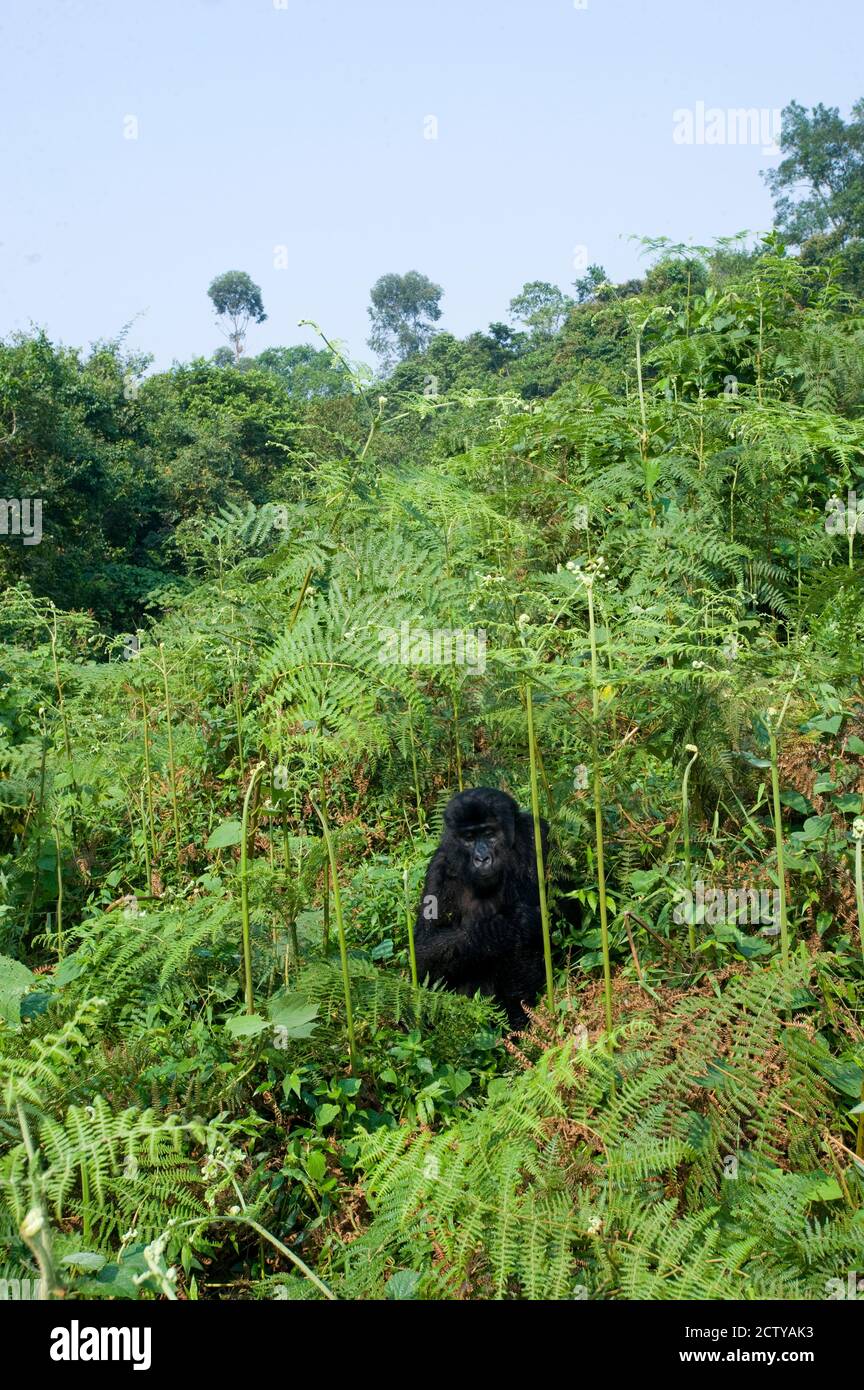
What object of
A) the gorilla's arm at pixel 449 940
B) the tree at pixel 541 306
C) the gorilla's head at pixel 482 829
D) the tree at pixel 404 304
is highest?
the tree at pixel 404 304

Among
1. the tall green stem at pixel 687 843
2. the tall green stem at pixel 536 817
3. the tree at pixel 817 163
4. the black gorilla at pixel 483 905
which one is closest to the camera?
the tall green stem at pixel 536 817

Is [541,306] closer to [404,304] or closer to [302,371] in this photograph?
[302,371]

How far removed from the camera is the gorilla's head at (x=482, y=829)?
4.15 metres

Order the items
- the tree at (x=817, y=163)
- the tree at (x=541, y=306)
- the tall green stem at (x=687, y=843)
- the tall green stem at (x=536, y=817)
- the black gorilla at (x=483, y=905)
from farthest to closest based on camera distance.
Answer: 1. the tree at (x=817, y=163)
2. the tree at (x=541, y=306)
3. the black gorilla at (x=483, y=905)
4. the tall green stem at (x=687, y=843)
5. the tall green stem at (x=536, y=817)

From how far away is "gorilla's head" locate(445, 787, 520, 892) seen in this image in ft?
13.6

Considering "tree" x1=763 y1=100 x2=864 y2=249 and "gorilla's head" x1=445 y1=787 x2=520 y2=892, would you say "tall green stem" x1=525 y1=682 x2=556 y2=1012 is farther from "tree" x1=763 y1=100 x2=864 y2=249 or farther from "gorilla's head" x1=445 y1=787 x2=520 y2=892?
"tree" x1=763 y1=100 x2=864 y2=249

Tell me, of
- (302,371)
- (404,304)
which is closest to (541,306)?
(302,371)

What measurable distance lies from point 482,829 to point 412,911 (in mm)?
607

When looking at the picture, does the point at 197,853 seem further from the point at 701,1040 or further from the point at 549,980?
the point at 701,1040

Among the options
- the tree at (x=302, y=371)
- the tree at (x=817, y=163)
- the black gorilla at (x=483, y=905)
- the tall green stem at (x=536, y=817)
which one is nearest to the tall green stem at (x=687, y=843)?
the tall green stem at (x=536, y=817)

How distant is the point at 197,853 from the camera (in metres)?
5.18

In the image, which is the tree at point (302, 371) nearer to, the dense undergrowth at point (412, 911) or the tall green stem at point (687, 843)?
the dense undergrowth at point (412, 911)

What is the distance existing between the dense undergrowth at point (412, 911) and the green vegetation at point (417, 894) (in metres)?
0.02

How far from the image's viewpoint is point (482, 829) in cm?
418
